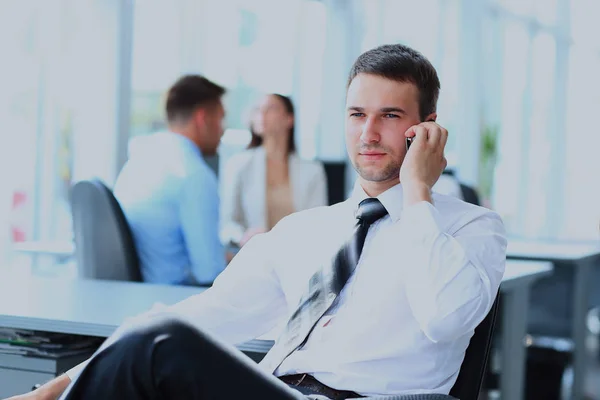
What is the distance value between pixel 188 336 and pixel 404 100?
77 centimetres

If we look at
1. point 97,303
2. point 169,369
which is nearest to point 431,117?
point 169,369

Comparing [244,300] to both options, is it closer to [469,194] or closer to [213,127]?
[213,127]

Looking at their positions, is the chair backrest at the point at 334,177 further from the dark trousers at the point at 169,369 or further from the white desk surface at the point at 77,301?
the dark trousers at the point at 169,369

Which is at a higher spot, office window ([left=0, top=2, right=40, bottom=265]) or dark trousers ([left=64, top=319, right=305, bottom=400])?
office window ([left=0, top=2, right=40, bottom=265])

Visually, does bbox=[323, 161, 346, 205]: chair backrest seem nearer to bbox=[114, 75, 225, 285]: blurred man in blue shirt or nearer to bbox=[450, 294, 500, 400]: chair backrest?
bbox=[114, 75, 225, 285]: blurred man in blue shirt

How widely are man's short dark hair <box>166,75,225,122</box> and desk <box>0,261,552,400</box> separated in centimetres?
127

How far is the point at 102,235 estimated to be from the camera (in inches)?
131

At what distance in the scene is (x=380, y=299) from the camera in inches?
73.7

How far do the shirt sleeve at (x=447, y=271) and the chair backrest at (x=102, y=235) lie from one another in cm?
165

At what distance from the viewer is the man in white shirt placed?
4.99 feet

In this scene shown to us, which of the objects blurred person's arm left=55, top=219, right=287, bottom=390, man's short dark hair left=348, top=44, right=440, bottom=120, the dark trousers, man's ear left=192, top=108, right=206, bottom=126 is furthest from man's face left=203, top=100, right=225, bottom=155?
the dark trousers

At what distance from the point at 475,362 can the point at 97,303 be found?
1.12 m

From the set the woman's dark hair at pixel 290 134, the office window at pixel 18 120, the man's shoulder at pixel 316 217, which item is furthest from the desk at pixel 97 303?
the woman's dark hair at pixel 290 134

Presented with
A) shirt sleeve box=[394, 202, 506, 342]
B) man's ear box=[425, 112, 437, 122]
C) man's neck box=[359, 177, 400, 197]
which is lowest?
shirt sleeve box=[394, 202, 506, 342]
